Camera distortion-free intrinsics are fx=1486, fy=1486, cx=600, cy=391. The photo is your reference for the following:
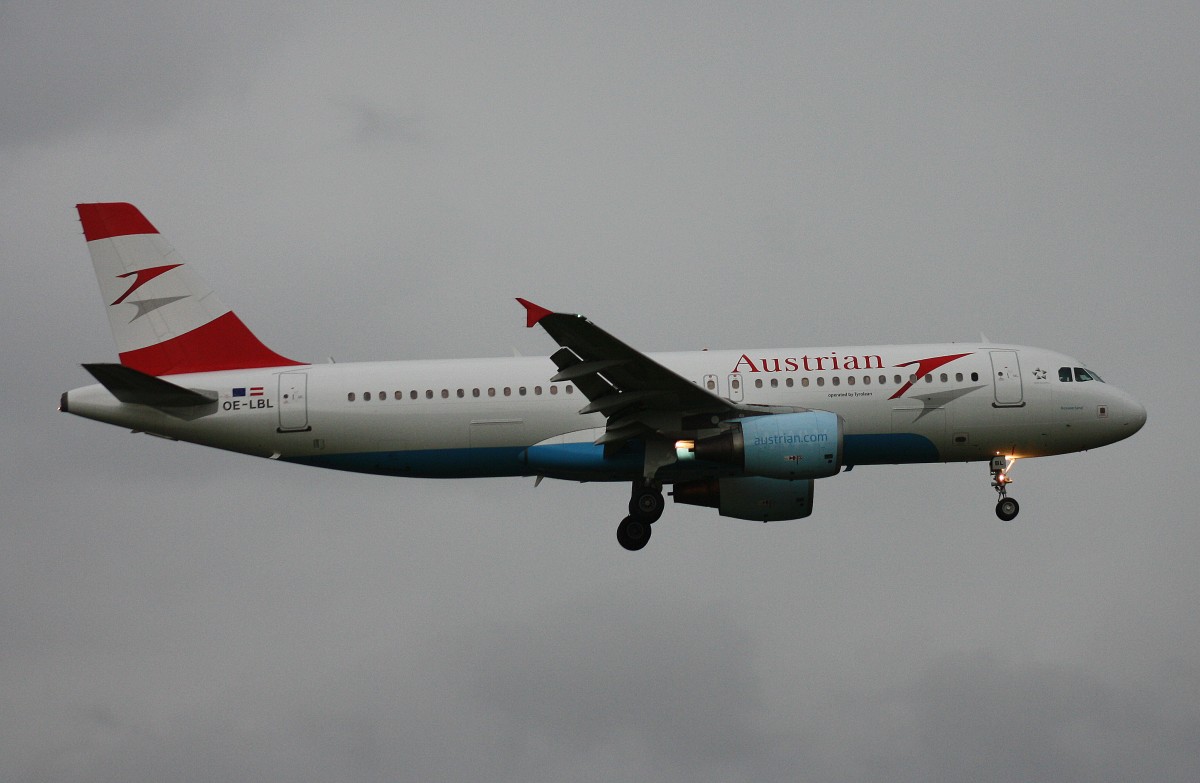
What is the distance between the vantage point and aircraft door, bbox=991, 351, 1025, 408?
39406 millimetres

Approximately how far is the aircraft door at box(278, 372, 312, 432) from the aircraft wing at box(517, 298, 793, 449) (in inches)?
287

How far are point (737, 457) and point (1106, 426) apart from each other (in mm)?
10926

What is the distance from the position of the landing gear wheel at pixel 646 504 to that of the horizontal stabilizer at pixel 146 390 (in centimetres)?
1134

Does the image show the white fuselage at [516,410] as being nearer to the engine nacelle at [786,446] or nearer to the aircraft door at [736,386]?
the aircraft door at [736,386]

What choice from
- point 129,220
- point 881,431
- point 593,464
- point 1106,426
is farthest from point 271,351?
point 1106,426

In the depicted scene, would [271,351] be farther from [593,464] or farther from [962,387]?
[962,387]

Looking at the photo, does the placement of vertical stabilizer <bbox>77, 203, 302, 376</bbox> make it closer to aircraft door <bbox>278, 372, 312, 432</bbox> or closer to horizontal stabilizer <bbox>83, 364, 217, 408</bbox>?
aircraft door <bbox>278, 372, 312, 432</bbox>

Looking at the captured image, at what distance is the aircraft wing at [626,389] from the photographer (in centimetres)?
3475

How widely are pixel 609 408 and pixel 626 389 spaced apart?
27.3 inches

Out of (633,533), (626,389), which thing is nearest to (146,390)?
(626,389)

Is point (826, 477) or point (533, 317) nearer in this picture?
point (533, 317)

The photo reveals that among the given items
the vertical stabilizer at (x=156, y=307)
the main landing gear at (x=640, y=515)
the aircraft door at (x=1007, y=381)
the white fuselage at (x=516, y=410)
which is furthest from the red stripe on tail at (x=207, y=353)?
the aircraft door at (x=1007, y=381)

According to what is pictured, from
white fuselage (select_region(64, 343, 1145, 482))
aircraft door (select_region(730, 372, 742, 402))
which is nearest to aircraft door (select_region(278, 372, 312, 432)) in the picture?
white fuselage (select_region(64, 343, 1145, 482))

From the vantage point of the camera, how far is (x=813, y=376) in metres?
38.8
